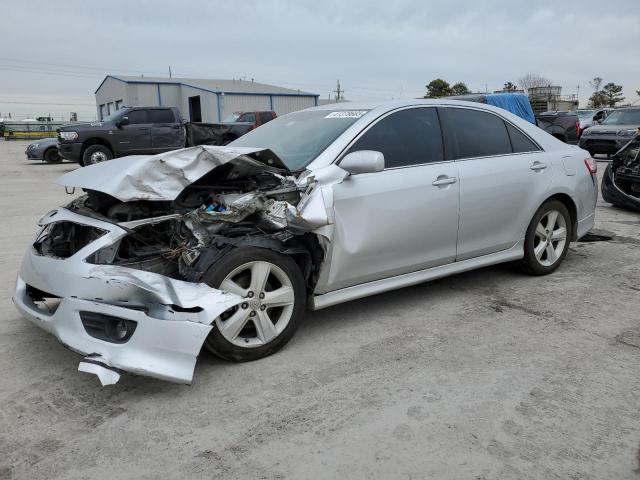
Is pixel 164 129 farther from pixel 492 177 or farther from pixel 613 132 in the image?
pixel 613 132

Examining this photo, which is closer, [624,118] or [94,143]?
[94,143]

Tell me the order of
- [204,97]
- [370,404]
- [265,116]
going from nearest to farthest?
[370,404], [265,116], [204,97]

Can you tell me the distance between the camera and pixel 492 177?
14.5 ft

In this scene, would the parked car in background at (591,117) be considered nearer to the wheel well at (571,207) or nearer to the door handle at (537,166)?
the wheel well at (571,207)

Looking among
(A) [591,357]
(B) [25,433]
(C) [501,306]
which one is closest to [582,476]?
(A) [591,357]

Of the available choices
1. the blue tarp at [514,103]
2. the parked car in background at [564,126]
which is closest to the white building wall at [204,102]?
the parked car in background at [564,126]

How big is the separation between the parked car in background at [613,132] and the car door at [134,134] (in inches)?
528

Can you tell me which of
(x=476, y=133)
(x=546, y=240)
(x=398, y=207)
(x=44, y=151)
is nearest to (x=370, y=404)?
(x=398, y=207)

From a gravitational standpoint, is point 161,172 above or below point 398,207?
above

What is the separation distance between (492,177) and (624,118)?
16.1 metres

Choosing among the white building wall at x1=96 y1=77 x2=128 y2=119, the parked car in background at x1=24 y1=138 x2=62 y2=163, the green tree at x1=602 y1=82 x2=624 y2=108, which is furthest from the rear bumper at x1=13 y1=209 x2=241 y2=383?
the green tree at x1=602 y1=82 x2=624 y2=108

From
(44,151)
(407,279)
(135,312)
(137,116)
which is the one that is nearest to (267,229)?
(135,312)

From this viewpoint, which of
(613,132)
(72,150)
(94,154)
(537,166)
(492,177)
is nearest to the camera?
(492,177)

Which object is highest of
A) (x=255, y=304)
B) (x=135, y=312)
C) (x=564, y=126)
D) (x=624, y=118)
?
(x=624, y=118)
